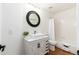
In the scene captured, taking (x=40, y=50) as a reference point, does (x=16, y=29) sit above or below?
above

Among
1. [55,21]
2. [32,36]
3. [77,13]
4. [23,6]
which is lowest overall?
[32,36]

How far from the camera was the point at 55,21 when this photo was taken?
1.14 meters

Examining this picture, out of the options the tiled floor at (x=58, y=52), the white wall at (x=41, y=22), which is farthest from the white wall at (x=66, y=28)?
the white wall at (x=41, y=22)

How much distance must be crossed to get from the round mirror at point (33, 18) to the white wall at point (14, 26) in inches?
1.8

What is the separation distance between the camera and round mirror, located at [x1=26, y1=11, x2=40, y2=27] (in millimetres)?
1109

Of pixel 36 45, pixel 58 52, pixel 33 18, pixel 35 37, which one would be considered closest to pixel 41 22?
pixel 33 18

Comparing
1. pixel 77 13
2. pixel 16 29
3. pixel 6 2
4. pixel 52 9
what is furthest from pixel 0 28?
pixel 77 13

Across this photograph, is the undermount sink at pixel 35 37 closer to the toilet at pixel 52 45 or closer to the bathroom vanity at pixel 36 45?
the bathroom vanity at pixel 36 45

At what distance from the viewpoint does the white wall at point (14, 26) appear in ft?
3.52

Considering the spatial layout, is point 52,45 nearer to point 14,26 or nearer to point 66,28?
point 66,28

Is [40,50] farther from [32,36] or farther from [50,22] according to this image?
[50,22]

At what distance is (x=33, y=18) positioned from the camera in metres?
1.15

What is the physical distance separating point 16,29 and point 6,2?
42cm

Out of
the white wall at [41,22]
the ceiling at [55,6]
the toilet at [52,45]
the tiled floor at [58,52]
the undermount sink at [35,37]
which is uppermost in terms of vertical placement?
the ceiling at [55,6]
